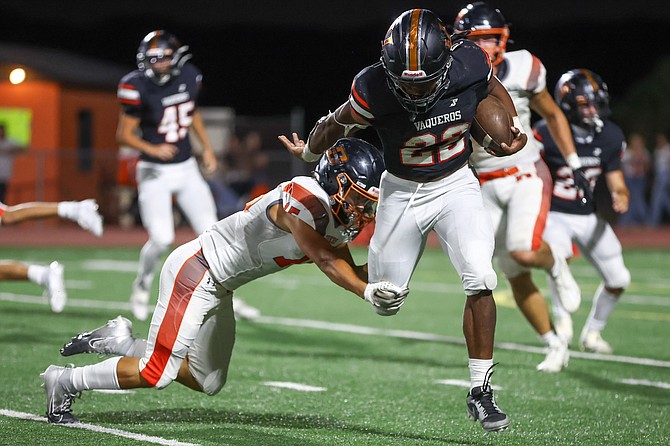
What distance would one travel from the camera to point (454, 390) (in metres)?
5.88

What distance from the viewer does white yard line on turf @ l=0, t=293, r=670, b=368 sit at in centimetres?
696

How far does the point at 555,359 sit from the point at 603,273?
3.71 feet

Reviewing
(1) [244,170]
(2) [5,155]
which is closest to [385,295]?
(2) [5,155]

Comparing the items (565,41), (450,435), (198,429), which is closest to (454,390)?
(450,435)

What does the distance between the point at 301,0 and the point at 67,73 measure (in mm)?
21934

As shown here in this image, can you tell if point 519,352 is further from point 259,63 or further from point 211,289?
point 259,63

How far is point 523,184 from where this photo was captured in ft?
21.3

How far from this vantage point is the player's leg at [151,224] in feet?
27.3

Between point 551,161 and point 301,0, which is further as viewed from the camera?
point 301,0

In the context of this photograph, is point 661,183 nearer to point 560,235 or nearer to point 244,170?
point 244,170

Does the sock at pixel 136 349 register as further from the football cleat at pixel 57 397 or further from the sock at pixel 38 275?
the sock at pixel 38 275

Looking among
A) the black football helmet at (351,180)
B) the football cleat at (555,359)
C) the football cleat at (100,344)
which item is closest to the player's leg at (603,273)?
the football cleat at (555,359)

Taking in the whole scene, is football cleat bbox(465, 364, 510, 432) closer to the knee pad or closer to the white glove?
the white glove

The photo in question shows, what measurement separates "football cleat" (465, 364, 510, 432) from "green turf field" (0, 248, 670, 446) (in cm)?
29
